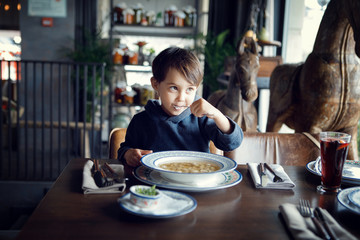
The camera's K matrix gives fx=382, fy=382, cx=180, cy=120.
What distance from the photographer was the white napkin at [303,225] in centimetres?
70

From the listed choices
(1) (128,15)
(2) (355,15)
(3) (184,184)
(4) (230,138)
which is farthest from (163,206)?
(1) (128,15)

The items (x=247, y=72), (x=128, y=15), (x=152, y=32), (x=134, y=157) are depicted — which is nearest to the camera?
(x=134, y=157)

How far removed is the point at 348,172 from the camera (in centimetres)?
117

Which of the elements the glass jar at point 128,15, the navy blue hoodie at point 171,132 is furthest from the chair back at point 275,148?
the glass jar at point 128,15

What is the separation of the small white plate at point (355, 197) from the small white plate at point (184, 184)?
271mm

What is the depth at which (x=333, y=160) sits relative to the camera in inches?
40.3

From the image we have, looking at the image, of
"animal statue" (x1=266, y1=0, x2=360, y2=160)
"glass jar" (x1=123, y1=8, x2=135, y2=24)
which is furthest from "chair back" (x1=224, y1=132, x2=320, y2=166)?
"glass jar" (x1=123, y1=8, x2=135, y2=24)

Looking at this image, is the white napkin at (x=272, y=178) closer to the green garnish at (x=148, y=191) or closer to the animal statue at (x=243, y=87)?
the green garnish at (x=148, y=191)

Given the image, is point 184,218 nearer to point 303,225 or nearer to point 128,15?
point 303,225

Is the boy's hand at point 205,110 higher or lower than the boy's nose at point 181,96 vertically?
lower

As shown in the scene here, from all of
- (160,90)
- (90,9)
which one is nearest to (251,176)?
(160,90)

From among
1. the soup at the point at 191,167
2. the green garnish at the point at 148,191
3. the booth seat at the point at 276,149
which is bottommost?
the booth seat at the point at 276,149

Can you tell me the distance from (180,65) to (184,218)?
0.69m

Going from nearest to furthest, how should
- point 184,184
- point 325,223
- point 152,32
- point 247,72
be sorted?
point 325,223 < point 184,184 < point 247,72 < point 152,32
